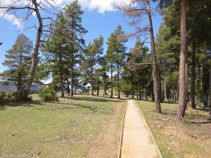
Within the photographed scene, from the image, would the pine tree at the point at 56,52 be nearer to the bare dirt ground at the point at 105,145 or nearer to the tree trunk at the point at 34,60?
the tree trunk at the point at 34,60

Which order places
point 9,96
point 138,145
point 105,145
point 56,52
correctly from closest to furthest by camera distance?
point 105,145 → point 138,145 → point 9,96 → point 56,52

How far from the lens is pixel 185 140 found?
5.19 metres

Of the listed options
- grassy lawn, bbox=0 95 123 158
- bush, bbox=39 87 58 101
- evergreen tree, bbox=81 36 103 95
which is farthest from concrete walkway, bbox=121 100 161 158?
evergreen tree, bbox=81 36 103 95

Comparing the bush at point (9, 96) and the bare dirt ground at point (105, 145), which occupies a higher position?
the bush at point (9, 96)

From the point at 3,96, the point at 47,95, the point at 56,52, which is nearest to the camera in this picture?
the point at 3,96

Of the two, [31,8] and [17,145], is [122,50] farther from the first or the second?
[17,145]

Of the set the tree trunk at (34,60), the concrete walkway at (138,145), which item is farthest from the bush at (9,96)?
the concrete walkway at (138,145)

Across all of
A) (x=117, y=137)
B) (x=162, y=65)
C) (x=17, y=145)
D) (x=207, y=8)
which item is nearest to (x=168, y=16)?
(x=207, y=8)

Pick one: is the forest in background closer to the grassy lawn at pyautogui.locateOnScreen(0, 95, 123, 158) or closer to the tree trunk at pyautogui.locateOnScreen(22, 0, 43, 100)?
the tree trunk at pyautogui.locateOnScreen(22, 0, 43, 100)

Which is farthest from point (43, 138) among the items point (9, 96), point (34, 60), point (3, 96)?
point (34, 60)

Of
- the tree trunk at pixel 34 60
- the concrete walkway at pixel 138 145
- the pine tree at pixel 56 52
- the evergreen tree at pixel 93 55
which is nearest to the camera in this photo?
the concrete walkway at pixel 138 145

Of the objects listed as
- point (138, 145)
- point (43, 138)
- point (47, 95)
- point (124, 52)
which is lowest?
point (138, 145)

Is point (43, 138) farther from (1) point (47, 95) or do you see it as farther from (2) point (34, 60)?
(2) point (34, 60)

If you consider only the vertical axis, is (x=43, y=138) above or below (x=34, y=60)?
below
